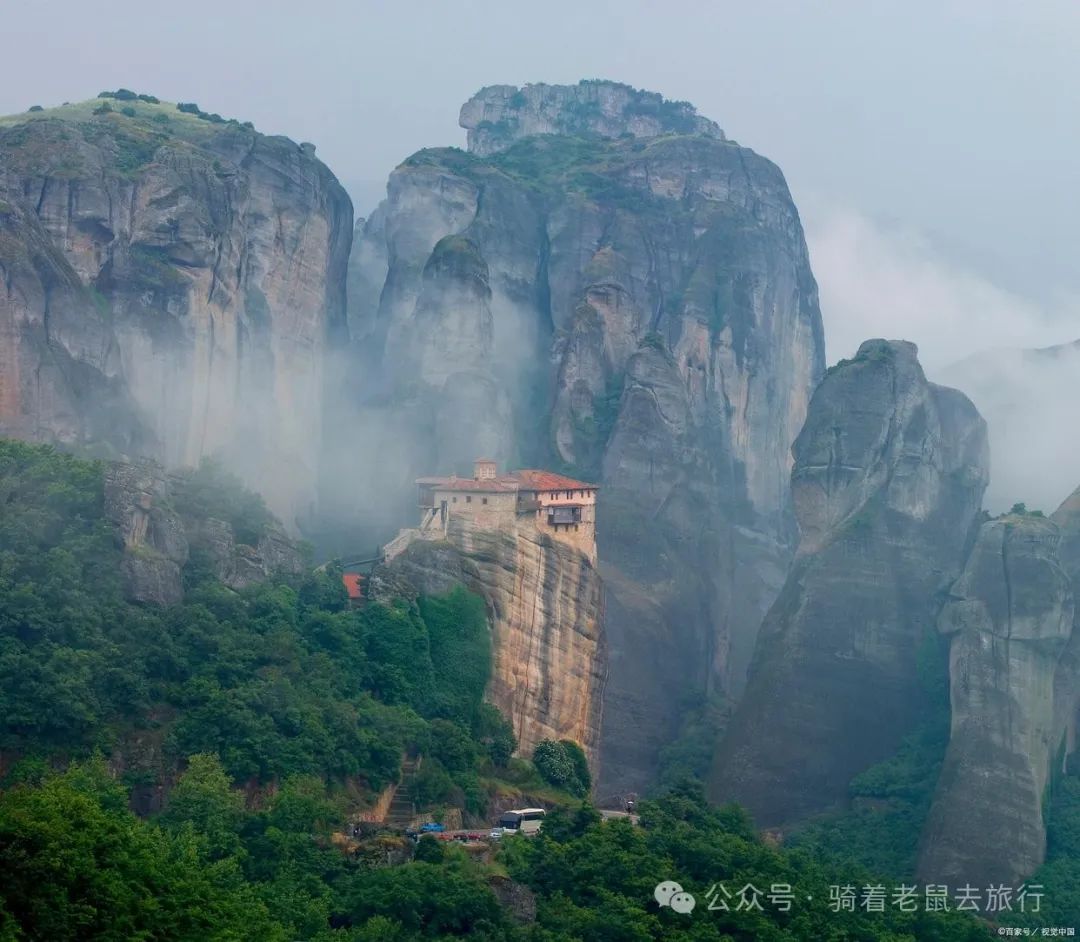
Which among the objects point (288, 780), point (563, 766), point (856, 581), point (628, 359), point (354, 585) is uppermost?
point (628, 359)

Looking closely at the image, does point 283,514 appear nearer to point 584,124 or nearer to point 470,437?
point 470,437

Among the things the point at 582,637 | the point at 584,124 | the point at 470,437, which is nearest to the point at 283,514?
the point at 470,437

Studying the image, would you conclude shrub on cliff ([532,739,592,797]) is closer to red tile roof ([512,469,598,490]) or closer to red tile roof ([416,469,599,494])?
red tile roof ([416,469,599,494])

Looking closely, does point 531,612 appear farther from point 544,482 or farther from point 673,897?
point 673,897

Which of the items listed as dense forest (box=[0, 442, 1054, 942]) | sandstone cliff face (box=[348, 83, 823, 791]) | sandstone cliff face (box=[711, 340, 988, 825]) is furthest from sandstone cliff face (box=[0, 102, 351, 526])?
sandstone cliff face (box=[711, 340, 988, 825])

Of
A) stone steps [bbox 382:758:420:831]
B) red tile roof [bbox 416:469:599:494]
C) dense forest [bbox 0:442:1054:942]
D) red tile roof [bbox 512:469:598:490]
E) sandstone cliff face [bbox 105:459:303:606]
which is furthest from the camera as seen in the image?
red tile roof [bbox 512:469:598:490]

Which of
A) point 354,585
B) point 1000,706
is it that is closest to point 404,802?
point 354,585
